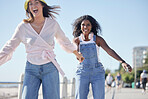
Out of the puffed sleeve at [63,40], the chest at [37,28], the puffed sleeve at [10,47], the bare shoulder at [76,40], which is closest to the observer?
the puffed sleeve at [10,47]

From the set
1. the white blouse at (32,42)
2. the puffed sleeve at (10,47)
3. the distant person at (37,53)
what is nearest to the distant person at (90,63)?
the distant person at (37,53)

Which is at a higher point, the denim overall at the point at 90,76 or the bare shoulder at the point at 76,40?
the bare shoulder at the point at 76,40

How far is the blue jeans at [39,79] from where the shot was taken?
334 cm

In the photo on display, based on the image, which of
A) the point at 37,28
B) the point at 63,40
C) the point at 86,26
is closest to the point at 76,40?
the point at 86,26

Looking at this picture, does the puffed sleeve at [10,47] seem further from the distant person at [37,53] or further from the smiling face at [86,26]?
the smiling face at [86,26]

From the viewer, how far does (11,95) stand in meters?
5.71

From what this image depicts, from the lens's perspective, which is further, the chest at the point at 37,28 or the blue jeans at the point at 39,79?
the chest at the point at 37,28

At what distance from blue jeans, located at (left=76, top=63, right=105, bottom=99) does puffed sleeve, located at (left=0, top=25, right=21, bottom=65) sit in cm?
173

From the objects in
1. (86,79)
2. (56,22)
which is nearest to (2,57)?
(56,22)

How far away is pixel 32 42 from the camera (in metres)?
3.36

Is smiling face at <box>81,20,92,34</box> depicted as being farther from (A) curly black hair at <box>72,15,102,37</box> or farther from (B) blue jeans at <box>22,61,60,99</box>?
(B) blue jeans at <box>22,61,60,99</box>

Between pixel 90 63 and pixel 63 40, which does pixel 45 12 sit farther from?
pixel 90 63

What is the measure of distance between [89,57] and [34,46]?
1703 millimetres

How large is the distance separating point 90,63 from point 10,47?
73.6 inches
